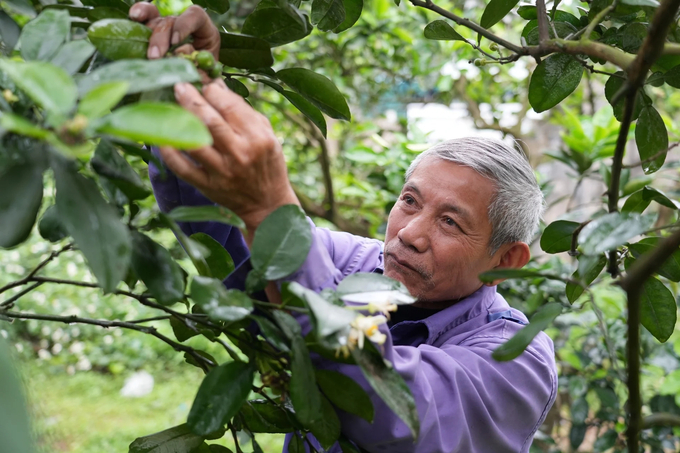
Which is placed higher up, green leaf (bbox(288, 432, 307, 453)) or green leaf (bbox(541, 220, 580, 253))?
green leaf (bbox(541, 220, 580, 253))

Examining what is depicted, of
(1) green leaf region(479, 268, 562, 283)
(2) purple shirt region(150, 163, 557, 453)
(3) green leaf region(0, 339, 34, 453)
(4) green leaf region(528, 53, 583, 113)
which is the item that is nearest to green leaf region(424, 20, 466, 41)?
(4) green leaf region(528, 53, 583, 113)

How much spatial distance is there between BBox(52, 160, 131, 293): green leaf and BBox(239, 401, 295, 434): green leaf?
0.32 meters

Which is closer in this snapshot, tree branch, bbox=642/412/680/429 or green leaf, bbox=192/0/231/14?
tree branch, bbox=642/412/680/429

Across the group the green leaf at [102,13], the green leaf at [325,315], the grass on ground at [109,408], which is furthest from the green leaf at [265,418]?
the grass on ground at [109,408]

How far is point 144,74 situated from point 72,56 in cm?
9

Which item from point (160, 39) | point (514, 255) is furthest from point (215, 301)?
point (514, 255)

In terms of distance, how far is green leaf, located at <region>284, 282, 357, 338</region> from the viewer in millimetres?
462

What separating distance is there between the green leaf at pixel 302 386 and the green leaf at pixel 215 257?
0.17m

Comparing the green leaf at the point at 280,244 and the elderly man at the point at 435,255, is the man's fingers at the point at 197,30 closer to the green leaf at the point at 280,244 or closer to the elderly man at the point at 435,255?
the elderly man at the point at 435,255

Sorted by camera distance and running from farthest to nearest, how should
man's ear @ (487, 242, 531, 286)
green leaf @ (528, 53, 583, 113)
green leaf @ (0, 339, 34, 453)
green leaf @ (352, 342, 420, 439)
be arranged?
man's ear @ (487, 242, 531, 286)
green leaf @ (528, 53, 583, 113)
green leaf @ (352, 342, 420, 439)
green leaf @ (0, 339, 34, 453)

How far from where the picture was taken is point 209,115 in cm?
52

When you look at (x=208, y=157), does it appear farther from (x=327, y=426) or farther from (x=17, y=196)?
(x=327, y=426)

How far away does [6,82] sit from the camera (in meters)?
0.51

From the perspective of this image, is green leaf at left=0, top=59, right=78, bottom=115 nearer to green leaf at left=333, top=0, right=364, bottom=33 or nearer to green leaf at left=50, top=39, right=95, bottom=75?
green leaf at left=50, top=39, right=95, bottom=75
